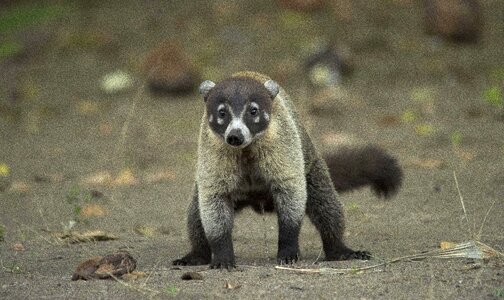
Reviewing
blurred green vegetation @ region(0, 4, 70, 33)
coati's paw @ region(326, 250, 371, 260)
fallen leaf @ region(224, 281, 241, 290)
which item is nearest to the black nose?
fallen leaf @ region(224, 281, 241, 290)

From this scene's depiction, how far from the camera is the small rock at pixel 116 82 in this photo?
1429 centimetres

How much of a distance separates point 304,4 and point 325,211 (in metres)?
9.23

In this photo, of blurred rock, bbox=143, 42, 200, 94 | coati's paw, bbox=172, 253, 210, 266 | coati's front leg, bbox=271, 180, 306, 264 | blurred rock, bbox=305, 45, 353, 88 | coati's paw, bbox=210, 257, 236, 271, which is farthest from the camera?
blurred rock, bbox=305, 45, 353, 88

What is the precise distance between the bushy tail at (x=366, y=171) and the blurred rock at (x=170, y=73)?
6.00 metres

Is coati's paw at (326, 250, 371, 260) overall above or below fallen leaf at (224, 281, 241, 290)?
above

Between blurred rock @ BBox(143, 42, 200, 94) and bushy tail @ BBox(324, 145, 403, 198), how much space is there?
19.7ft

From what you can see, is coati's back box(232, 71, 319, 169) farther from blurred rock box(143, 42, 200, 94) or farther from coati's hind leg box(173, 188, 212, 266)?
blurred rock box(143, 42, 200, 94)

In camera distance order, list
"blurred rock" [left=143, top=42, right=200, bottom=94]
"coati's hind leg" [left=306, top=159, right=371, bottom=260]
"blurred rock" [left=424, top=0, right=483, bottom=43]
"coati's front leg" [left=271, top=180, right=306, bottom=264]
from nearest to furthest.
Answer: "coati's front leg" [left=271, top=180, right=306, bottom=264]
"coati's hind leg" [left=306, top=159, right=371, bottom=260]
"blurred rock" [left=143, top=42, right=200, bottom=94]
"blurred rock" [left=424, top=0, right=483, bottom=43]

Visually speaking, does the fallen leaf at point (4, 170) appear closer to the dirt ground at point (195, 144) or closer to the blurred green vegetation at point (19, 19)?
the dirt ground at point (195, 144)

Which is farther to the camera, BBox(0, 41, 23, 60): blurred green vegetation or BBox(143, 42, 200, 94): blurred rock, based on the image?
BBox(0, 41, 23, 60): blurred green vegetation

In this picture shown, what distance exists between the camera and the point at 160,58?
1344cm

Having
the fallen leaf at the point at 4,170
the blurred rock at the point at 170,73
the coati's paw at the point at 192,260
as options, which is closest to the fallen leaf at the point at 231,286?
the coati's paw at the point at 192,260

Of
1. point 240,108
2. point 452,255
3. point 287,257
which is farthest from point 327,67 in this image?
point 452,255

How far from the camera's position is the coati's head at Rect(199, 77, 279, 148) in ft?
21.1
